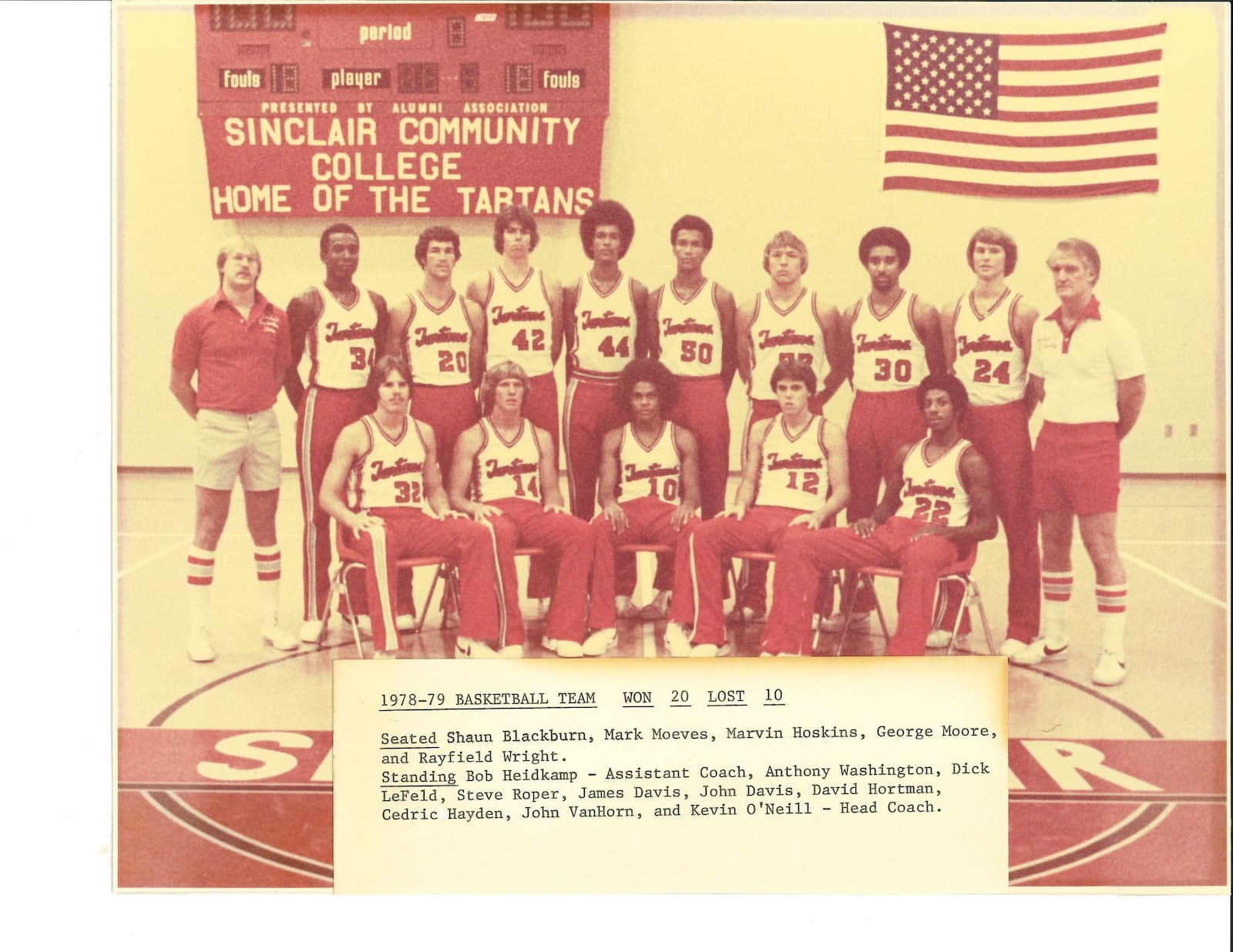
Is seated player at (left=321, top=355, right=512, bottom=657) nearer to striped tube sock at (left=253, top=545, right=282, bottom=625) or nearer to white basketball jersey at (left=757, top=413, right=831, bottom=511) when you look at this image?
striped tube sock at (left=253, top=545, right=282, bottom=625)

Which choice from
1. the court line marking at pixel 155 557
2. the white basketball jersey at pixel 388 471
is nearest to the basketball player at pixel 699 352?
the white basketball jersey at pixel 388 471

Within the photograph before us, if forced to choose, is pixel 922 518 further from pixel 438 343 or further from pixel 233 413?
pixel 233 413

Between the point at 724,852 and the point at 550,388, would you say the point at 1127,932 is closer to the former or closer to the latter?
the point at 724,852

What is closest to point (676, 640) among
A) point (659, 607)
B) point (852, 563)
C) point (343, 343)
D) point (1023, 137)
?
point (659, 607)

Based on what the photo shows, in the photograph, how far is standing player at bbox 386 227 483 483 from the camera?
12.4 feet

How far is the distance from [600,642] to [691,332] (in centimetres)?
105

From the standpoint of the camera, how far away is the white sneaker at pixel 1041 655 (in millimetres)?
3775

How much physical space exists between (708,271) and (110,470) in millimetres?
1950

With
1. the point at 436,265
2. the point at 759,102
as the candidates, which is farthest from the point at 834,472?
the point at 436,265

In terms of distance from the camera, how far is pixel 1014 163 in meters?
3.69

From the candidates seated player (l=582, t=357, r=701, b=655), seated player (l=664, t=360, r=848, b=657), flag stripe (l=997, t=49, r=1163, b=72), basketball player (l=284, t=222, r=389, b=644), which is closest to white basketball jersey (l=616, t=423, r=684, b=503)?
seated player (l=582, t=357, r=701, b=655)

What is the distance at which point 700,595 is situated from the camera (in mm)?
3766

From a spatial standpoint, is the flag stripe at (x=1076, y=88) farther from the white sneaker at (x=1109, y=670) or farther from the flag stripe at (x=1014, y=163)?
the white sneaker at (x=1109, y=670)

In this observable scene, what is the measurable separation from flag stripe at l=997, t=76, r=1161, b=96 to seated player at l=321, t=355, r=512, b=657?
6.93 ft
